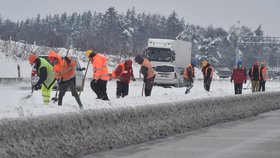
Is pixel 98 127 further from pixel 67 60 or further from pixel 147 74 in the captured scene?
pixel 147 74

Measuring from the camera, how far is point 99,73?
17734 millimetres

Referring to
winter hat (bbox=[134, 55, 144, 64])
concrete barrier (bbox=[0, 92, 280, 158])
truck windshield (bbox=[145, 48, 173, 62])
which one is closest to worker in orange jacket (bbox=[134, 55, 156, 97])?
winter hat (bbox=[134, 55, 144, 64])

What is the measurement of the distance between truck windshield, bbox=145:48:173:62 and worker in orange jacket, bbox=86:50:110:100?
28.4 meters

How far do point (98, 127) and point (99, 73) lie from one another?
22.8ft

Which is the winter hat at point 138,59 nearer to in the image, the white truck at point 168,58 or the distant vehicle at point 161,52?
the white truck at point 168,58

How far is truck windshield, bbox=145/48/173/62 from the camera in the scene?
46500 millimetres

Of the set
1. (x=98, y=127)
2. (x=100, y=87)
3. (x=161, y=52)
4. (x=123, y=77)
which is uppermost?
(x=161, y=52)

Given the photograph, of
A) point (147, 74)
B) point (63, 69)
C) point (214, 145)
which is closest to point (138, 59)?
point (147, 74)

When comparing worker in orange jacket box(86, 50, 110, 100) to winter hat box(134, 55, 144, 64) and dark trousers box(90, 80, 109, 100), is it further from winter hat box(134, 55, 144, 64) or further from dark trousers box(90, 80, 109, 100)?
winter hat box(134, 55, 144, 64)

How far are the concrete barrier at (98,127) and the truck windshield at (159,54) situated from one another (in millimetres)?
28758

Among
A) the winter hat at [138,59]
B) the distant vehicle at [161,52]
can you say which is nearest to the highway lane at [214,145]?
the winter hat at [138,59]

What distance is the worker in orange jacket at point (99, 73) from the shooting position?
17.7 m

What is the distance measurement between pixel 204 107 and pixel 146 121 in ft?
13.9

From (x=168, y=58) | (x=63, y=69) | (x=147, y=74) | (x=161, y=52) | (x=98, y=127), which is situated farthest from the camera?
(x=161, y=52)
